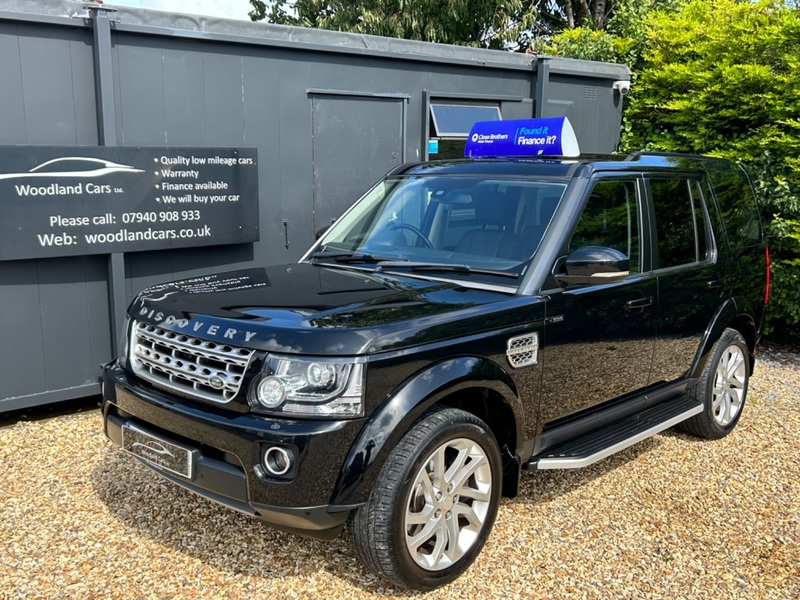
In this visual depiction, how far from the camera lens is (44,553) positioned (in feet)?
12.1

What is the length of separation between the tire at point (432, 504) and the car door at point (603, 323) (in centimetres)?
55

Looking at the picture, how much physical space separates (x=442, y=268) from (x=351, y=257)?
0.65 meters

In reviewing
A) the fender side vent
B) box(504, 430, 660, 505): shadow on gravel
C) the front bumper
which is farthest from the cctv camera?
the front bumper

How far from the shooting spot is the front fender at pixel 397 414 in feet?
9.59

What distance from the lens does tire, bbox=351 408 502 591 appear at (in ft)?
9.93

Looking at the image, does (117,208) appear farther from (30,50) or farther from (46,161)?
(30,50)

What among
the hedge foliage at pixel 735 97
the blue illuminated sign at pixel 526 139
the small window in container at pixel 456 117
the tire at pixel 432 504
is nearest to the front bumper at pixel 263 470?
the tire at pixel 432 504

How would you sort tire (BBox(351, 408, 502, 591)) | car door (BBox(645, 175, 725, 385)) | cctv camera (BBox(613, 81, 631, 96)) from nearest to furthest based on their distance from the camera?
tire (BBox(351, 408, 502, 591)), car door (BBox(645, 175, 725, 385)), cctv camera (BBox(613, 81, 631, 96))

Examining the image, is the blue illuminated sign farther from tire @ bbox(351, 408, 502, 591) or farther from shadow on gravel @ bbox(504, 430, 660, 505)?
tire @ bbox(351, 408, 502, 591)

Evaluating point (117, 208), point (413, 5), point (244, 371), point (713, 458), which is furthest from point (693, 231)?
point (413, 5)

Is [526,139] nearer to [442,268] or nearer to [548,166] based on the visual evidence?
[548,166]

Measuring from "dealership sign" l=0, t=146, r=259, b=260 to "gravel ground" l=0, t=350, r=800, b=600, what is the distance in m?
1.50

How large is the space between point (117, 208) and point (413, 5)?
13.4m

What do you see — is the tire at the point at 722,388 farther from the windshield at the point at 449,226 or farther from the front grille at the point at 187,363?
the front grille at the point at 187,363
